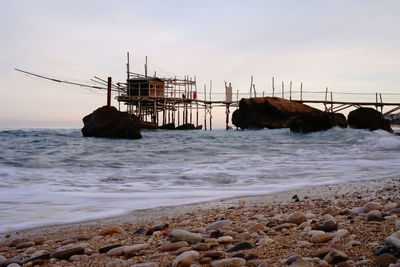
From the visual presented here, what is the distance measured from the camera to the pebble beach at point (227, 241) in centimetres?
192

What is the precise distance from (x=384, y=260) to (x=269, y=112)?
32349mm

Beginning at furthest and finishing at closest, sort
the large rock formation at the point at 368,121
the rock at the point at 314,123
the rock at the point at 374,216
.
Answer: the rock at the point at 314,123
the large rock formation at the point at 368,121
the rock at the point at 374,216

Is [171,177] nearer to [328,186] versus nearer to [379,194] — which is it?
[328,186]

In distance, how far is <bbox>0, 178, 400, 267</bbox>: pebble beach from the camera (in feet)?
6.29

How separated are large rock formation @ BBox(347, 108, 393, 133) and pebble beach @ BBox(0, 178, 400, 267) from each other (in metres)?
19.5

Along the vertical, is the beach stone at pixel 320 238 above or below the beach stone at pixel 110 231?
above

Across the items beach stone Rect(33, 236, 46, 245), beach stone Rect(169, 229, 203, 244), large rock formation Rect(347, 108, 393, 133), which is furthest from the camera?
large rock formation Rect(347, 108, 393, 133)

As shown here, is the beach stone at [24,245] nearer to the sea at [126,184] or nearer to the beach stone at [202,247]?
the sea at [126,184]

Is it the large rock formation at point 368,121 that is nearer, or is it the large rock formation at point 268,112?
the large rock formation at point 368,121

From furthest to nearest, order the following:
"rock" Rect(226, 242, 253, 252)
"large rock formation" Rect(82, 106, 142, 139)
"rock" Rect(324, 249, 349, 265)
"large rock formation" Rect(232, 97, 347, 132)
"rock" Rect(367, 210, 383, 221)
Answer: "large rock formation" Rect(232, 97, 347, 132) < "large rock formation" Rect(82, 106, 142, 139) < "rock" Rect(367, 210, 383, 221) < "rock" Rect(226, 242, 253, 252) < "rock" Rect(324, 249, 349, 265)

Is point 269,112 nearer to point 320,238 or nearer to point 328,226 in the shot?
point 328,226

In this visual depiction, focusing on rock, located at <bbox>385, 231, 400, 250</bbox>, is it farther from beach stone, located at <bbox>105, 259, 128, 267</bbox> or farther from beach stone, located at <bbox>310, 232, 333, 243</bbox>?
beach stone, located at <bbox>105, 259, 128, 267</bbox>

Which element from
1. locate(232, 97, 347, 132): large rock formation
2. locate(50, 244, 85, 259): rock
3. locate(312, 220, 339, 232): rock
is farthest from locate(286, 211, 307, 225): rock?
locate(232, 97, 347, 132): large rock formation

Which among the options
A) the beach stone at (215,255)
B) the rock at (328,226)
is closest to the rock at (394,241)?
the rock at (328,226)
